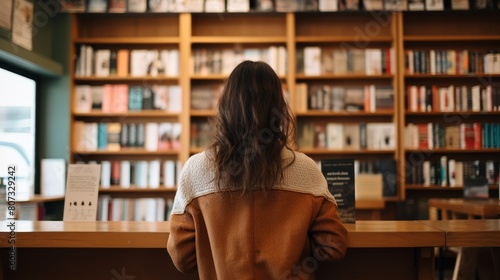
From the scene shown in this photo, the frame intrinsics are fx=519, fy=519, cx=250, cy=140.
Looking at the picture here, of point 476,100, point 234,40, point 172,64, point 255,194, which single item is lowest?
point 255,194

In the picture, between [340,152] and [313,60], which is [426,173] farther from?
[313,60]

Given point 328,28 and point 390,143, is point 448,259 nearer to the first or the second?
point 390,143

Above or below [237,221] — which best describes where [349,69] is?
above

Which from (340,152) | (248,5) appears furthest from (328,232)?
(248,5)

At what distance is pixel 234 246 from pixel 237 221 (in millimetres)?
73

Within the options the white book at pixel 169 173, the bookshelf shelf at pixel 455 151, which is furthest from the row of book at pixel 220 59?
the bookshelf shelf at pixel 455 151

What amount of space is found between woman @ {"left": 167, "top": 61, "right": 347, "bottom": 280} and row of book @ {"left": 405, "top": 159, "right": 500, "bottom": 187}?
3648 millimetres

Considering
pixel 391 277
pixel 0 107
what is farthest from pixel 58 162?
pixel 391 277

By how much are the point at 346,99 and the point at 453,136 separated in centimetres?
108

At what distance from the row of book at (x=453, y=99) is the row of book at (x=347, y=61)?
1.15 ft

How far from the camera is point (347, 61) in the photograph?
16.5ft

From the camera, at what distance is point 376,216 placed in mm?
4387

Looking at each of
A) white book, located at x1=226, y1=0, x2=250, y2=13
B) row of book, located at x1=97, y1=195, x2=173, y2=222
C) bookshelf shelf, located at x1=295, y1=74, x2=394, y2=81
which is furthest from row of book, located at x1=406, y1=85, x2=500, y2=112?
row of book, located at x1=97, y1=195, x2=173, y2=222

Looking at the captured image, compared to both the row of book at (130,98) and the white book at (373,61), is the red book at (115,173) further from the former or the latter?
the white book at (373,61)
